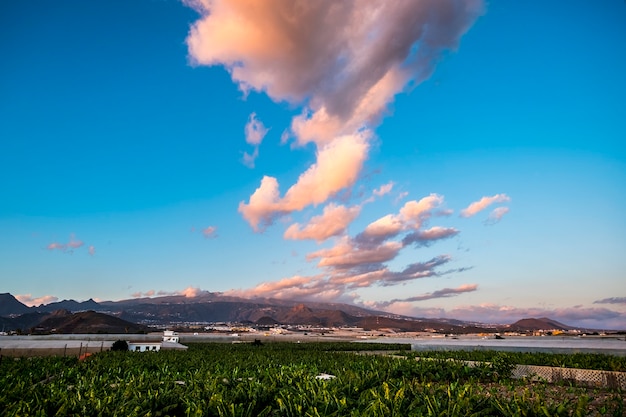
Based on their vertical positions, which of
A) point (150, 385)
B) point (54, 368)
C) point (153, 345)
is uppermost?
point (150, 385)

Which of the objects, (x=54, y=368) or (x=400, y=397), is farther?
(x=54, y=368)

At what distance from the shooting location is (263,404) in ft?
24.9

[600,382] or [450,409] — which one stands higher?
[450,409]

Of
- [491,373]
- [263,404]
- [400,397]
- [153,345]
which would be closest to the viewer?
[400,397]

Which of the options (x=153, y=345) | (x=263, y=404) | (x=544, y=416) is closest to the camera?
(x=544, y=416)

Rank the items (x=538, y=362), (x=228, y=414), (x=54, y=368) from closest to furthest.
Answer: (x=228, y=414), (x=54, y=368), (x=538, y=362)

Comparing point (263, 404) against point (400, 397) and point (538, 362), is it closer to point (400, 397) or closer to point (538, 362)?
point (400, 397)

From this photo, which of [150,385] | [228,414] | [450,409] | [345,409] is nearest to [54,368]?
[150,385]

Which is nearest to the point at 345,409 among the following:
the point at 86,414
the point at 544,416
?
the point at 544,416

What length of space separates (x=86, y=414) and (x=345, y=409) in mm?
4499

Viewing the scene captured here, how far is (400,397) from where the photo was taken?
6957mm

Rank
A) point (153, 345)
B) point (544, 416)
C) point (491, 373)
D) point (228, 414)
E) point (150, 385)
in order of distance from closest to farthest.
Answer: point (544, 416) < point (228, 414) < point (150, 385) < point (491, 373) < point (153, 345)

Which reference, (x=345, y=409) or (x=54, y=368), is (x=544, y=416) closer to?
(x=345, y=409)

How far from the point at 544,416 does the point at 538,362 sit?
18.1m
